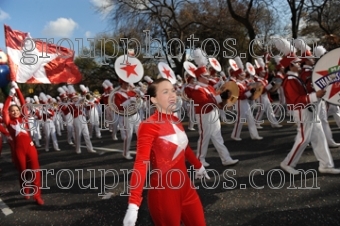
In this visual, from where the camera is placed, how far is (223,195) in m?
5.04

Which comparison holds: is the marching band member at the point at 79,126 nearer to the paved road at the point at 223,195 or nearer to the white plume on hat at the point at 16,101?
the paved road at the point at 223,195

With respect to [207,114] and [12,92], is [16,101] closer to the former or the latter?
[12,92]

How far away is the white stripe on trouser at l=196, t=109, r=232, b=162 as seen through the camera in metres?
6.51

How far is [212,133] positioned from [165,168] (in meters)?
3.89

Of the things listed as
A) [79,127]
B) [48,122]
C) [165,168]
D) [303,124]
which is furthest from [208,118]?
[48,122]

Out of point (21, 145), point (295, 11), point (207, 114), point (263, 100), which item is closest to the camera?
point (21, 145)

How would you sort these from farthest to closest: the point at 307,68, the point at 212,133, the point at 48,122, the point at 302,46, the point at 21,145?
the point at 48,122 → the point at 212,133 → the point at 307,68 → the point at 302,46 → the point at 21,145

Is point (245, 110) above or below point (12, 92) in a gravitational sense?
below

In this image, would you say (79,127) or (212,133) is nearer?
(212,133)

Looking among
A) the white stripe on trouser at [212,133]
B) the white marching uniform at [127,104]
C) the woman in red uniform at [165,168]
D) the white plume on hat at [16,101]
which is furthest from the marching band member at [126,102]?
the woman in red uniform at [165,168]

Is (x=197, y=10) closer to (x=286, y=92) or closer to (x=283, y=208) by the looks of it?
(x=286, y=92)

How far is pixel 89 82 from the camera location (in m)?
39.5

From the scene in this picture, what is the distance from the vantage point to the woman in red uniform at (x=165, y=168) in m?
2.61

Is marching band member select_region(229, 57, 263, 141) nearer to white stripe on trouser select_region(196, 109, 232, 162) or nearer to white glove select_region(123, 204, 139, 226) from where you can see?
white stripe on trouser select_region(196, 109, 232, 162)
